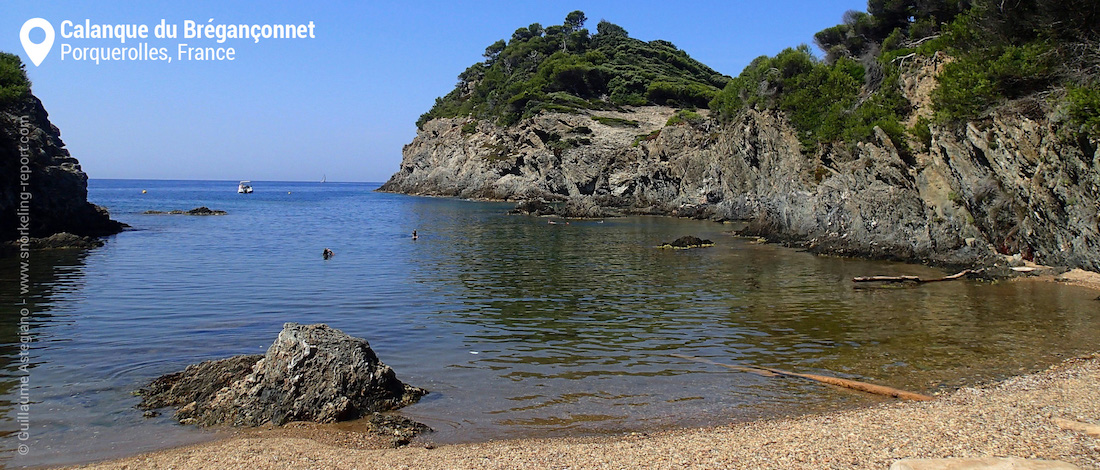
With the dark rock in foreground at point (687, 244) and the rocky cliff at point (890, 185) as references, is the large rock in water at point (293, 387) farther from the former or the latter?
the dark rock in foreground at point (687, 244)

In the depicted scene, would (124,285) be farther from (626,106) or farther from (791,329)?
(626,106)

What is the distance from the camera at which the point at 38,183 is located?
3797cm

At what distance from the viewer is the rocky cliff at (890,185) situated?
2209cm

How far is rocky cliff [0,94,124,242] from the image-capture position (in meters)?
34.4

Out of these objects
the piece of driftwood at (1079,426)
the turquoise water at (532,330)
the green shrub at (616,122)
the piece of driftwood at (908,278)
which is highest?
the green shrub at (616,122)

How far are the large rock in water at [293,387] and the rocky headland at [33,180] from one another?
27.8 m

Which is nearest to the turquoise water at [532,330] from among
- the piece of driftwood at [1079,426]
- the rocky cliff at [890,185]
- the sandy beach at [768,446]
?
the sandy beach at [768,446]

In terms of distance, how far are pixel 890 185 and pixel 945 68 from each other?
5.65m

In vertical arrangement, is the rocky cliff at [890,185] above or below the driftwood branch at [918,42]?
below

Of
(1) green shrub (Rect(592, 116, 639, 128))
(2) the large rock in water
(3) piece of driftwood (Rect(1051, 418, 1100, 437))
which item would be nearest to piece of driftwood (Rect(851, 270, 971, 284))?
(3) piece of driftwood (Rect(1051, 418, 1100, 437))

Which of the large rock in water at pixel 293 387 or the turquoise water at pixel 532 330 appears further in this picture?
the turquoise water at pixel 532 330

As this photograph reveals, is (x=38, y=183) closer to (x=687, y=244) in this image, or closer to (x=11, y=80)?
(x=11, y=80)

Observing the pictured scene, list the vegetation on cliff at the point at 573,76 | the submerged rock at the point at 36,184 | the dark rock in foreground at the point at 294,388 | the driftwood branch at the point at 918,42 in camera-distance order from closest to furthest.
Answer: the dark rock in foreground at the point at 294,388, the submerged rock at the point at 36,184, the driftwood branch at the point at 918,42, the vegetation on cliff at the point at 573,76


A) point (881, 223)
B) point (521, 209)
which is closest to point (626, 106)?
point (521, 209)
